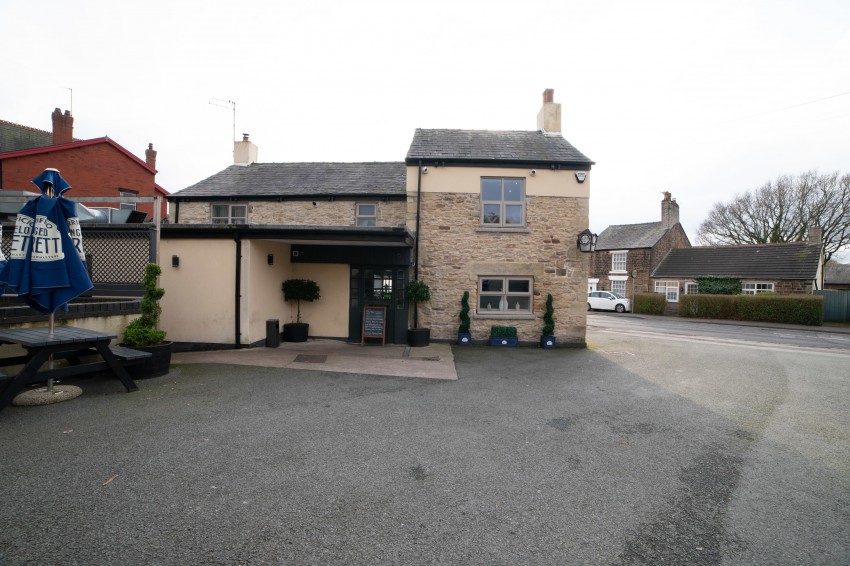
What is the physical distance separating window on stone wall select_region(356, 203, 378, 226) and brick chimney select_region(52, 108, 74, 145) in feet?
59.6

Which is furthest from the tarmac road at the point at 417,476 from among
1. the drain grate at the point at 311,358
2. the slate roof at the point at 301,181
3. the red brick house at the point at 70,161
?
the red brick house at the point at 70,161

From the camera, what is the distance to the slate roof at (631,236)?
3035cm

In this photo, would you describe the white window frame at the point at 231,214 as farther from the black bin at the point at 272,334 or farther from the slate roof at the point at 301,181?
the black bin at the point at 272,334

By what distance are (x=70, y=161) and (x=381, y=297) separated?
18.6 metres

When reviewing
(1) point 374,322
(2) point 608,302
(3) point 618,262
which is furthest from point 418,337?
(3) point 618,262

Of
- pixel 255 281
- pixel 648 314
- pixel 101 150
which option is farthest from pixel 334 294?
pixel 648 314

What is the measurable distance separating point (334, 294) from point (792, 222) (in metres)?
39.7

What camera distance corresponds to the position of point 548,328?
11.4m

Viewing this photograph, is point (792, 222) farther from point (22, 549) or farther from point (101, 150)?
point (101, 150)

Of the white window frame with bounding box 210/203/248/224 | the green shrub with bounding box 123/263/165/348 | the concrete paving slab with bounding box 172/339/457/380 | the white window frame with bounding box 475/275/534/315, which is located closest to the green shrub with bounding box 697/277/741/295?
the white window frame with bounding box 475/275/534/315

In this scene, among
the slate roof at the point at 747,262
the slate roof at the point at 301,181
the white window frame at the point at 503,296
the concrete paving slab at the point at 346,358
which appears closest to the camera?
the concrete paving slab at the point at 346,358

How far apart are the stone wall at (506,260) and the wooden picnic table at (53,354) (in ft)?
24.3

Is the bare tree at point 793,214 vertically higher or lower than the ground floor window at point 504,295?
higher

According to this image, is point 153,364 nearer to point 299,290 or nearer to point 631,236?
point 299,290
